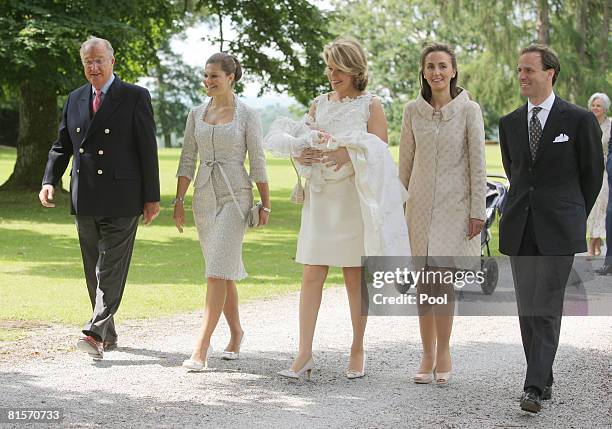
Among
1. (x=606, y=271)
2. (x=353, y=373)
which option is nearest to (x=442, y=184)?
(x=353, y=373)

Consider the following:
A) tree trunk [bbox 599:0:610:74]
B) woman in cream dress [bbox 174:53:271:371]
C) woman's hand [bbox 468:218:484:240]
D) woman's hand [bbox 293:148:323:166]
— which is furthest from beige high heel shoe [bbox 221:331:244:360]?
tree trunk [bbox 599:0:610:74]

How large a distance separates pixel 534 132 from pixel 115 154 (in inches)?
121

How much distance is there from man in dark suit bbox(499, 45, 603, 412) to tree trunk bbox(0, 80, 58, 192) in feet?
71.4

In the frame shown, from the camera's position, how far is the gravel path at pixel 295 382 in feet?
20.6

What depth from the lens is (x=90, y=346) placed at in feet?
25.6

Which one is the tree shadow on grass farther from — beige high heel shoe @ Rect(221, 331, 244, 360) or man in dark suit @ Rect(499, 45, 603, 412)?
man in dark suit @ Rect(499, 45, 603, 412)

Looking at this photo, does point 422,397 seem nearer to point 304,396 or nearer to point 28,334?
point 304,396

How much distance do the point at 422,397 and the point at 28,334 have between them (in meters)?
3.82

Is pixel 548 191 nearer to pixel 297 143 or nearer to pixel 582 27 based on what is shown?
pixel 297 143

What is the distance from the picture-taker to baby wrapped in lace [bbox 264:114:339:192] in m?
7.34

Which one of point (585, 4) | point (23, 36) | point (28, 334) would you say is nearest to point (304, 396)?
point (28, 334)

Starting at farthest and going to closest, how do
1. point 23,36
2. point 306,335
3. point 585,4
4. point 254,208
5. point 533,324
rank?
point 585,4, point 23,36, point 254,208, point 306,335, point 533,324

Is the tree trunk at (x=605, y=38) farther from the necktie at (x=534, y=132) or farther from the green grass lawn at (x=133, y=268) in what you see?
the necktie at (x=534, y=132)

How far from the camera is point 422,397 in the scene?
6.89 metres
